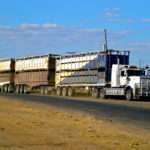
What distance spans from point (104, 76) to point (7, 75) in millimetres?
28477

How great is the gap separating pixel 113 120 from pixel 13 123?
543cm

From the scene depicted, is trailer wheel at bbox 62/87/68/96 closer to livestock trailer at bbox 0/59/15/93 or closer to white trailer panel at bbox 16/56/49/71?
white trailer panel at bbox 16/56/49/71

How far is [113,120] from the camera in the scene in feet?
83.6

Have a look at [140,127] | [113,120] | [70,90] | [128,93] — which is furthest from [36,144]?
[70,90]

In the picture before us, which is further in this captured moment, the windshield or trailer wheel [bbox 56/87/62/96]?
trailer wheel [bbox 56/87/62/96]

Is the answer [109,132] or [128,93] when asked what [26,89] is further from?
[109,132]

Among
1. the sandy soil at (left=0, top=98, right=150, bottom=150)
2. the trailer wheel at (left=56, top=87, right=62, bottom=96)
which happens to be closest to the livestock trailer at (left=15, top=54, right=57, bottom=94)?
the trailer wheel at (left=56, top=87, right=62, bottom=96)

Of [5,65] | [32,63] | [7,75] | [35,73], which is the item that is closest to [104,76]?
[35,73]

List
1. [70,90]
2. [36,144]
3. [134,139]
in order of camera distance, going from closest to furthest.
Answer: [36,144] < [134,139] < [70,90]

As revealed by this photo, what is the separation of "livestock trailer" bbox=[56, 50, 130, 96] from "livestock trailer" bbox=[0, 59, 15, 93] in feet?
52.1

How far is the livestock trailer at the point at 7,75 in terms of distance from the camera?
7994 centimetres

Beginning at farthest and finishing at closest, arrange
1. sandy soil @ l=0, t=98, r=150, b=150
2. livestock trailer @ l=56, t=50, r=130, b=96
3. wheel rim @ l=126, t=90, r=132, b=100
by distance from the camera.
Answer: livestock trailer @ l=56, t=50, r=130, b=96 → wheel rim @ l=126, t=90, r=132, b=100 → sandy soil @ l=0, t=98, r=150, b=150

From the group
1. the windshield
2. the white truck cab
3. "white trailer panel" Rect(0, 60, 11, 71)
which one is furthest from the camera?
"white trailer panel" Rect(0, 60, 11, 71)

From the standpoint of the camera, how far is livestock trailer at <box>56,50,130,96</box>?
5616 centimetres
